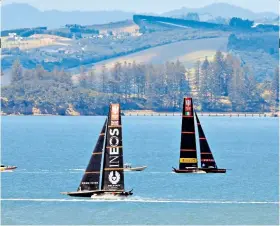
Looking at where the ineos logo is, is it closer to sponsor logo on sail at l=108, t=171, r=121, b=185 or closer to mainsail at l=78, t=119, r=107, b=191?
mainsail at l=78, t=119, r=107, b=191

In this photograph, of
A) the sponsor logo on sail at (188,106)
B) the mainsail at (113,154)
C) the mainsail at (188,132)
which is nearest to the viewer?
the mainsail at (113,154)

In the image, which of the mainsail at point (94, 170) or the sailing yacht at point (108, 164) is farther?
the mainsail at point (94, 170)

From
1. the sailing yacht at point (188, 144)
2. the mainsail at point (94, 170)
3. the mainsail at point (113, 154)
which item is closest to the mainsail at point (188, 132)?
the sailing yacht at point (188, 144)

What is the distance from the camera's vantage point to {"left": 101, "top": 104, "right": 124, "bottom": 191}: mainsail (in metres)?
68.1

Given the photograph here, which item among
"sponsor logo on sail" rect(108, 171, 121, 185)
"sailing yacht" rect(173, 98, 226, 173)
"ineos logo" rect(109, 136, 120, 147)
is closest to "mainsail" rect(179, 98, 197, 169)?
"sailing yacht" rect(173, 98, 226, 173)

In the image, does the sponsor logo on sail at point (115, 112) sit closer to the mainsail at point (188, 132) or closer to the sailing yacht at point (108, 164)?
the sailing yacht at point (108, 164)

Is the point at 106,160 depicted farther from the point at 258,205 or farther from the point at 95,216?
the point at 258,205

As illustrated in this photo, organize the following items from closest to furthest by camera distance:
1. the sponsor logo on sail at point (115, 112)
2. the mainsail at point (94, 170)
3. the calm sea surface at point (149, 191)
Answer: the sponsor logo on sail at point (115, 112)
the calm sea surface at point (149, 191)
the mainsail at point (94, 170)

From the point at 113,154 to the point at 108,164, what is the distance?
2.72 feet

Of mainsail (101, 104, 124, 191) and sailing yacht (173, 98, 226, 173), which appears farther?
sailing yacht (173, 98, 226, 173)

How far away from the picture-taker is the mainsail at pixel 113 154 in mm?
68062

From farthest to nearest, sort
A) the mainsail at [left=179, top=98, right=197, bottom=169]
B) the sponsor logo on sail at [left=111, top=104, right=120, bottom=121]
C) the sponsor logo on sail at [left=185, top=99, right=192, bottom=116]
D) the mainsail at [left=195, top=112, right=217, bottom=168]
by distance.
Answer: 1. the mainsail at [left=195, top=112, right=217, bottom=168]
2. the mainsail at [left=179, top=98, right=197, bottom=169]
3. the sponsor logo on sail at [left=185, top=99, right=192, bottom=116]
4. the sponsor logo on sail at [left=111, top=104, right=120, bottom=121]

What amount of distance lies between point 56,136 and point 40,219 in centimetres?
11703

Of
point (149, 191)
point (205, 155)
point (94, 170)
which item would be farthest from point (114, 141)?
point (205, 155)
